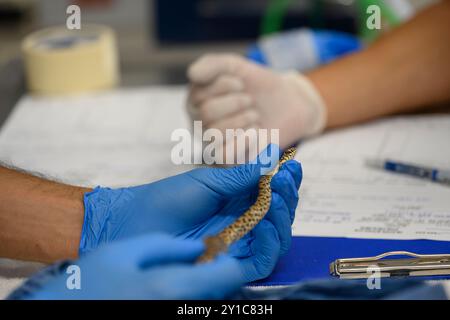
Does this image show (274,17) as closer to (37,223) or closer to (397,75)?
(397,75)

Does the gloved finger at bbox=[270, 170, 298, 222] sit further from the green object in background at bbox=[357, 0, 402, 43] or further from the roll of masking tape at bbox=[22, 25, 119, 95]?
the green object in background at bbox=[357, 0, 402, 43]

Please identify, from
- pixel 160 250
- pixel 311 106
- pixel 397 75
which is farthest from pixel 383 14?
pixel 160 250

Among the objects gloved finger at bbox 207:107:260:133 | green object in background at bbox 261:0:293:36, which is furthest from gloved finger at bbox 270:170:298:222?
green object in background at bbox 261:0:293:36

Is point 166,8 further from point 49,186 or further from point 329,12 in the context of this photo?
point 49,186

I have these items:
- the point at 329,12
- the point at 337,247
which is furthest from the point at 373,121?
the point at 329,12

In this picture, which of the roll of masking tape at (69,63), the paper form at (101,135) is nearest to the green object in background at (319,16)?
the paper form at (101,135)

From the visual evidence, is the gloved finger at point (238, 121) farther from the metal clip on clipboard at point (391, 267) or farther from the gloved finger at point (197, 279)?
the gloved finger at point (197, 279)
